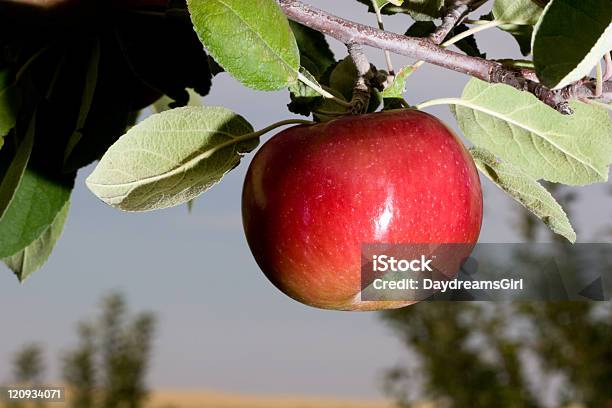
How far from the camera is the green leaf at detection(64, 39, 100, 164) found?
0.68 meters

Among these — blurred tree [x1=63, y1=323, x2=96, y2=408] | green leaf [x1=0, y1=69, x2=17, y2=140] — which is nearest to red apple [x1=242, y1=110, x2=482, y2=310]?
green leaf [x1=0, y1=69, x2=17, y2=140]

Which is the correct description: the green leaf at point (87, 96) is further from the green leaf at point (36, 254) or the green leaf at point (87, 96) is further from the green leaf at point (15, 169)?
the green leaf at point (36, 254)

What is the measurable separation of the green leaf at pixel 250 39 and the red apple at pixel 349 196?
0.22 ft

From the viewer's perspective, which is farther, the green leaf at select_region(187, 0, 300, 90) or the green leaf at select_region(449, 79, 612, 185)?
the green leaf at select_region(449, 79, 612, 185)

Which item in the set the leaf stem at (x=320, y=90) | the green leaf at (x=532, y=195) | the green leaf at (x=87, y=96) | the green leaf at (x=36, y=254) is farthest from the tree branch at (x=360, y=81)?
the green leaf at (x=36, y=254)

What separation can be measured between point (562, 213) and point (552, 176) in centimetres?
3

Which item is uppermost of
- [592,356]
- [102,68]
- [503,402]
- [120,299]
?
[102,68]

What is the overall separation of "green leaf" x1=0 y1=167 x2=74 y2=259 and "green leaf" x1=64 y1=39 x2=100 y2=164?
0.12 ft

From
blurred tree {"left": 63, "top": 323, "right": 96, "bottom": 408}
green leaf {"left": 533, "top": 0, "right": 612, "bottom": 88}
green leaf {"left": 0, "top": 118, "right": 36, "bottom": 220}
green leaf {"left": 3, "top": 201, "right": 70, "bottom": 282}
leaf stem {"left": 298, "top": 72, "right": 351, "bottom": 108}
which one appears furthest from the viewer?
blurred tree {"left": 63, "top": 323, "right": 96, "bottom": 408}

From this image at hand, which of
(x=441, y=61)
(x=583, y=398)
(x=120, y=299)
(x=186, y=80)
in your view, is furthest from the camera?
(x=583, y=398)

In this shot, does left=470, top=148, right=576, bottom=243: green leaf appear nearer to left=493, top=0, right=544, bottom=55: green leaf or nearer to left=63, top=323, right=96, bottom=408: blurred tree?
left=493, top=0, right=544, bottom=55: green leaf

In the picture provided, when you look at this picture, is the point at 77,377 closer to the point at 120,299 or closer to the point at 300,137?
the point at 120,299

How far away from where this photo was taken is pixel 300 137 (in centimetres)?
58

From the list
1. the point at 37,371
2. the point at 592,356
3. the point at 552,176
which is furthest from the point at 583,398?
the point at 552,176
